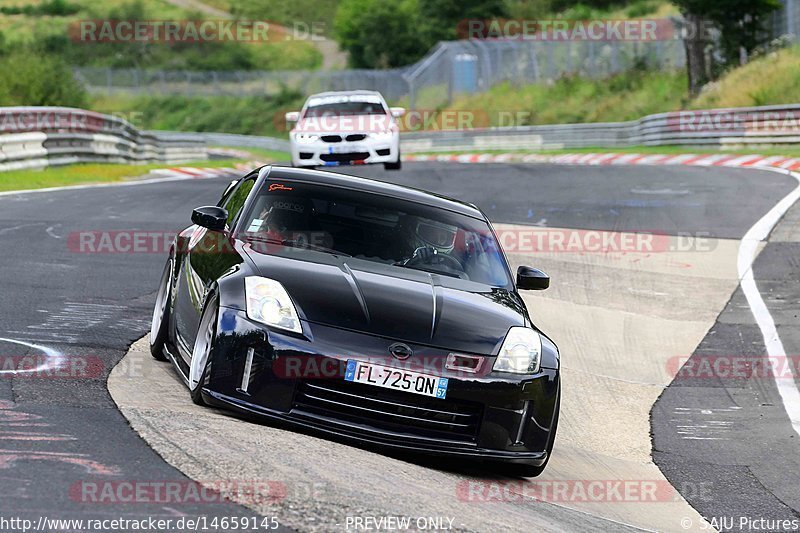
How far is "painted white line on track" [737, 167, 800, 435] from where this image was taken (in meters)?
8.87

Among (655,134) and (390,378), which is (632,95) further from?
(390,378)

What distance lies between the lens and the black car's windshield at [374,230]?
7.38 metres

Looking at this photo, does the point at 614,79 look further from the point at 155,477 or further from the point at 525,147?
the point at 155,477

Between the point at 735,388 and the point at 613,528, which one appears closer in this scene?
the point at 613,528

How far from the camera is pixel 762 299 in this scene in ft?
39.0

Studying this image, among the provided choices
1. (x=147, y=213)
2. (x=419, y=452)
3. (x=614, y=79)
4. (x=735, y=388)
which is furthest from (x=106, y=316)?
(x=614, y=79)

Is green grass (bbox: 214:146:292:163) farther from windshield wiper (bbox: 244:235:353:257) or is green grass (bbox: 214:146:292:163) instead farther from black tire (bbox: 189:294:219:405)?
black tire (bbox: 189:294:219:405)

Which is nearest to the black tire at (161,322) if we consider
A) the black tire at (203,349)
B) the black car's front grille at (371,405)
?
the black tire at (203,349)

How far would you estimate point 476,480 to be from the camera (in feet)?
20.4

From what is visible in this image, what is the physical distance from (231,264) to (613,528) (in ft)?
8.04

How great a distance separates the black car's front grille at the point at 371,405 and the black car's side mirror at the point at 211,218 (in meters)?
→ 1.79

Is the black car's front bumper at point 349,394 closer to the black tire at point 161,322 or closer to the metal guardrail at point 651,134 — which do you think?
the black tire at point 161,322

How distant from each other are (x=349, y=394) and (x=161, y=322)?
7.31ft

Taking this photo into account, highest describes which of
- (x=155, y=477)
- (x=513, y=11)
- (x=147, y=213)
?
(x=155, y=477)
